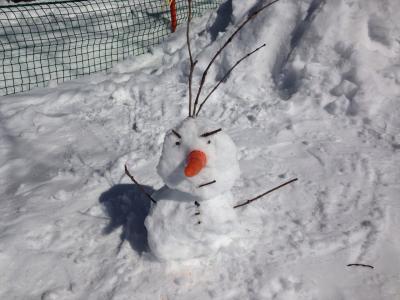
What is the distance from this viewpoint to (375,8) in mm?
3367

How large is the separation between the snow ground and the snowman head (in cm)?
50

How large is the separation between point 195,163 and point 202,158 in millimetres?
43

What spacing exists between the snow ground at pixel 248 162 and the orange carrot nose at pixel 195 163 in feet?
2.07

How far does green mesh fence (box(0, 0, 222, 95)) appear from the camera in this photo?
469 cm

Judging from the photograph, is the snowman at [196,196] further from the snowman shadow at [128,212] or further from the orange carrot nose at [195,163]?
the snowman shadow at [128,212]

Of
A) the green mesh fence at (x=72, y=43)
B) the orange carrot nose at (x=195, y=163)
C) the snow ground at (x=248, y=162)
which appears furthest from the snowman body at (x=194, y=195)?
the green mesh fence at (x=72, y=43)

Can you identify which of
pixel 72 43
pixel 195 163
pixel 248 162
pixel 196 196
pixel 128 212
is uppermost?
pixel 195 163

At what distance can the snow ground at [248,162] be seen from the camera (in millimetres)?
1940

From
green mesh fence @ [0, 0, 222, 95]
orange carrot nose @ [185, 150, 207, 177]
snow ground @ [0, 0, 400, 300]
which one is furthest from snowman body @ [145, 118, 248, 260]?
green mesh fence @ [0, 0, 222, 95]

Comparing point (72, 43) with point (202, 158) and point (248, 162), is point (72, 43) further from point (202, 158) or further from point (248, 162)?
point (202, 158)

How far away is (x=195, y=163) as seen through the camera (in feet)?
5.19

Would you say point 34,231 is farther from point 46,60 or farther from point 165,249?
point 46,60

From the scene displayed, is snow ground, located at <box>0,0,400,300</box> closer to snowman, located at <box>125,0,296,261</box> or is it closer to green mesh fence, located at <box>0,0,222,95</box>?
snowman, located at <box>125,0,296,261</box>

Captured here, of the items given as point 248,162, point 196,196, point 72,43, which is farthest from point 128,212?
point 72,43
